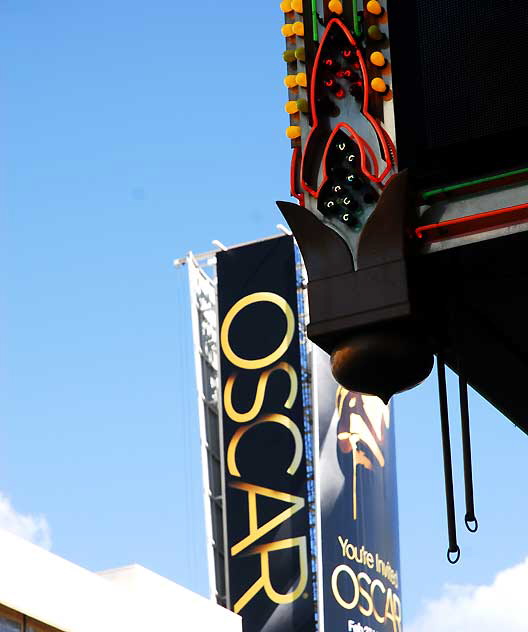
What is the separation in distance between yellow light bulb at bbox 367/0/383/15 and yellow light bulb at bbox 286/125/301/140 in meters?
0.72

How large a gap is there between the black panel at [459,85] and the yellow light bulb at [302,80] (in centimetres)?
48

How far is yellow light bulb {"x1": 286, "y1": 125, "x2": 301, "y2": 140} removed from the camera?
8.66 meters

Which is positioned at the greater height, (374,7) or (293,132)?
(374,7)

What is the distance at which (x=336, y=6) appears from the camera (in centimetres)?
869

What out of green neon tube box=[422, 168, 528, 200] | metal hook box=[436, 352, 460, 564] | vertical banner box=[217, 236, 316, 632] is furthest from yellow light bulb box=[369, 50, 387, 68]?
vertical banner box=[217, 236, 316, 632]

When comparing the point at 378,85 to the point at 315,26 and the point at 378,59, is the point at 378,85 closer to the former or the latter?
the point at 378,59

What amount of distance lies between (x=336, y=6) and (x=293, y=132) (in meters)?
0.71

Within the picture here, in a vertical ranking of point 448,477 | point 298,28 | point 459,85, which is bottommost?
point 448,477

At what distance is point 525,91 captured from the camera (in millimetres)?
8133

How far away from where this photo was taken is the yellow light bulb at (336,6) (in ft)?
28.5

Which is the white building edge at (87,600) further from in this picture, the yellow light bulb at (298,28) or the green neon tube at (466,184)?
the green neon tube at (466,184)

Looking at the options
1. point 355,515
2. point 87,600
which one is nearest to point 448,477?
point 87,600

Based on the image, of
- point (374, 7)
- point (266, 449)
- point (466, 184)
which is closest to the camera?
point (466, 184)

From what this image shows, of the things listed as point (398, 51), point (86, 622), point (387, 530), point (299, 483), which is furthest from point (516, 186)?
point (387, 530)
